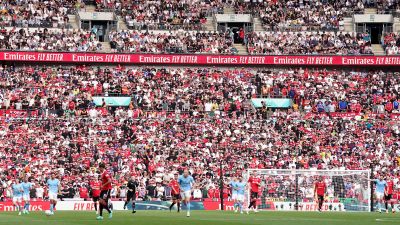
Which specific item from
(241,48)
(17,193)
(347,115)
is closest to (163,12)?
(241,48)

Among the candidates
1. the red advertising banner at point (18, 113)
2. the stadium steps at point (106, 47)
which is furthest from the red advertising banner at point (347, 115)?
the red advertising banner at point (18, 113)

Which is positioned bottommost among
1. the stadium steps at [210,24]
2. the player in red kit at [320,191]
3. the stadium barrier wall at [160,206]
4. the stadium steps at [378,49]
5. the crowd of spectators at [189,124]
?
the stadium barrier wall at [160,206]

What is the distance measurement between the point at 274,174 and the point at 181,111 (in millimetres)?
15935

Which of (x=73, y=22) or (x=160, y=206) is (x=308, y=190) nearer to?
(x=160, y=206)

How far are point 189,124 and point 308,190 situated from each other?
1459cm

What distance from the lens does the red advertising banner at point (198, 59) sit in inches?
2960

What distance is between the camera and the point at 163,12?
8150cm

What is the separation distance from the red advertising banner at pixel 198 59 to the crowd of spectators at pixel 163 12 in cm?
363

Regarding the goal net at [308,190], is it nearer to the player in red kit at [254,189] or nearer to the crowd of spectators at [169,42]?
the player in red kit at [254,189]

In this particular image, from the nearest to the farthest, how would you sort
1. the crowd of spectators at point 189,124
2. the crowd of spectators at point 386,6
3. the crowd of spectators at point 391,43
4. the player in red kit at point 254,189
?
the player in red kit at point 254,189 < the crowd of spectators at point 189,124 < the crowd of spectators at point 391,43 < the crowd of spectators at point 386,6

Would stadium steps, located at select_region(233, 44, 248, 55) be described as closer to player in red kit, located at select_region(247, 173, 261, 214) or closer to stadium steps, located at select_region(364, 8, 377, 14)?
stadium steps, located at select_region(364, 8, 377, 14)

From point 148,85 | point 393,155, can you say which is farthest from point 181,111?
point 393,155

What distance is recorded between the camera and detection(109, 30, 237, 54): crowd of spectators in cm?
7806

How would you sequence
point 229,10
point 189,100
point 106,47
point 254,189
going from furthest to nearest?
point 229,10
point 106,47
point 189,100
point 254,189
